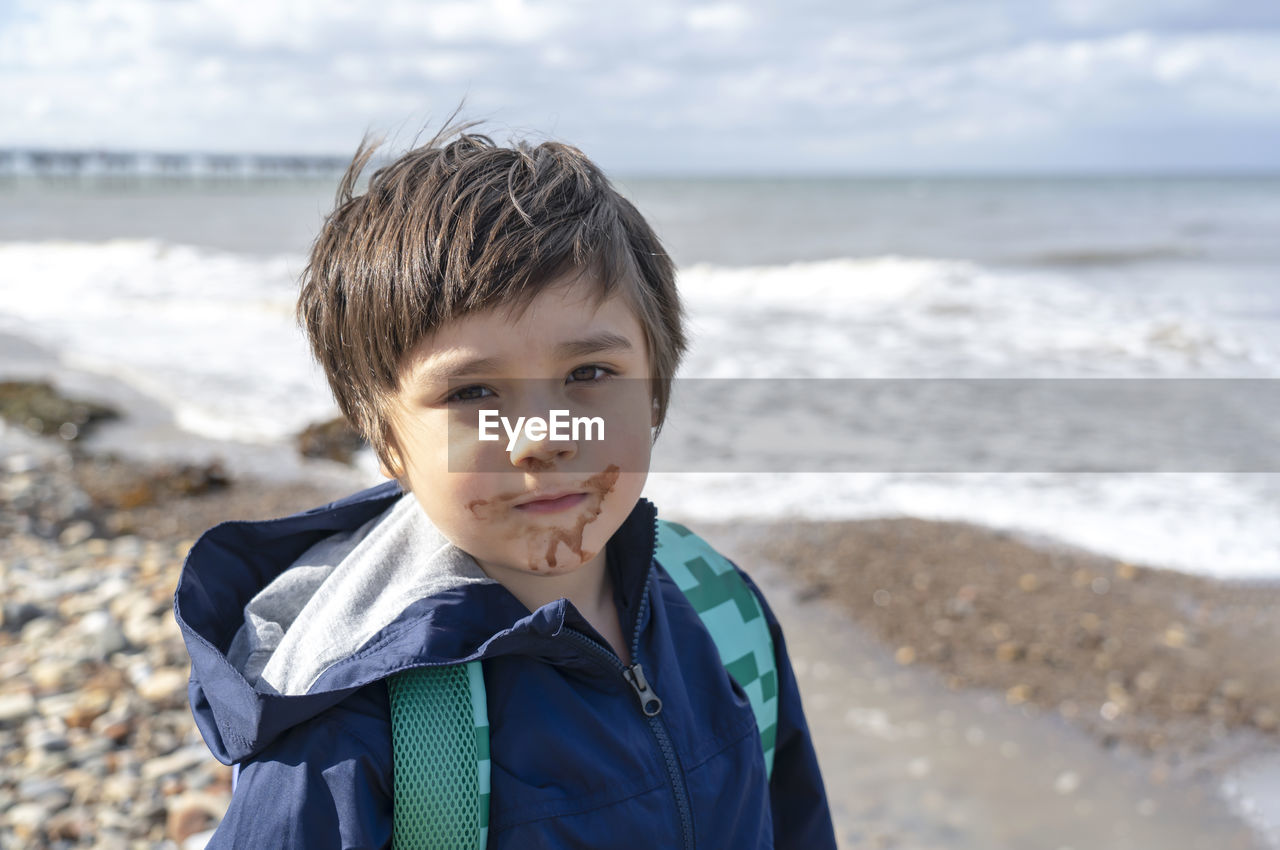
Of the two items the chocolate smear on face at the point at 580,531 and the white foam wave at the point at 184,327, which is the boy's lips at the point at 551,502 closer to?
the chocolate smear on face at the point at 580,531

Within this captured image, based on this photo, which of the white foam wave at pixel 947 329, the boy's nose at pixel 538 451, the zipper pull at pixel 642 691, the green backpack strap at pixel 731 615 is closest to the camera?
the boy's nose at pixel 538 451

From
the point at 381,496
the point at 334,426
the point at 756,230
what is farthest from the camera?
the point at 756,230

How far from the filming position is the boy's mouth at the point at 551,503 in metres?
1.37

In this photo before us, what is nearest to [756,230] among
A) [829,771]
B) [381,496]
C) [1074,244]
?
[1074,244]

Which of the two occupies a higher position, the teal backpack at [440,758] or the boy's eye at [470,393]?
the boy's eye at [470,393]

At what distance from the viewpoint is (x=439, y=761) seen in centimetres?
124

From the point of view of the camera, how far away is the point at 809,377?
9711mm

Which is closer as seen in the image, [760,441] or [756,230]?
[760,441]

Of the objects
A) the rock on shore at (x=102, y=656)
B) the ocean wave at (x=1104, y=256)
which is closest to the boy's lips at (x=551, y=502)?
the rock on shore at (x=102, y=656)

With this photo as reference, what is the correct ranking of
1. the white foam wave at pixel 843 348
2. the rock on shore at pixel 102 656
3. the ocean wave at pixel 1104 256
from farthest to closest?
1. the ocean wave at pixel 1104 256
2. the white foam wave at pixel 843 348
3. the rock on shore at pixel 102 656

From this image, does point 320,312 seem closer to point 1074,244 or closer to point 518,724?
point 518,724

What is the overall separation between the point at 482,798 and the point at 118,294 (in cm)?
1654

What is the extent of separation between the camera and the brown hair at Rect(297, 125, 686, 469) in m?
1.36

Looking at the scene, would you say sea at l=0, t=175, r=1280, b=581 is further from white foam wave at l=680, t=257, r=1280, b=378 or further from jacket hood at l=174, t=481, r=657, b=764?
jacket hood at l=174, t=481, r=657, b=764
